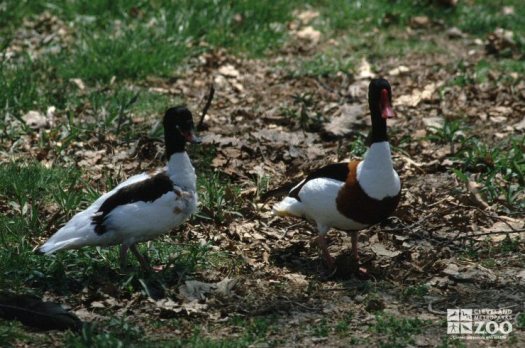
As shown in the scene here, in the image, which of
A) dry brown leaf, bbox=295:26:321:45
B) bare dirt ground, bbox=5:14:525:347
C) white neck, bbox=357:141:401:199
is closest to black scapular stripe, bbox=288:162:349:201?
white neck, bbox=357:141:401:199

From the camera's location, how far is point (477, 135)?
7629 mm

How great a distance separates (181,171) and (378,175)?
1171 mm

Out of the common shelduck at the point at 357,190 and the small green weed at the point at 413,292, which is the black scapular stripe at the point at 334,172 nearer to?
the common shelduck at the point at 357,190

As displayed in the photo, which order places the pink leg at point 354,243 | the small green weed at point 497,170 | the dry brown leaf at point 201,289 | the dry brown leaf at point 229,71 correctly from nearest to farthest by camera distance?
the dry brown leaf at point 201,289
the pink leg at point 354,243
the small green weed at point 497,170
the dry brown leaf at point 229,71

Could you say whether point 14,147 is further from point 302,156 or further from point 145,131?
point 302,156

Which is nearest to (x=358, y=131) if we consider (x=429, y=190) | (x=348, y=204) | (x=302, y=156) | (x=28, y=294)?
(x=302, y=156)

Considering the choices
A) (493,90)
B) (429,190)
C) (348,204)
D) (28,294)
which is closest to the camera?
(28,294)

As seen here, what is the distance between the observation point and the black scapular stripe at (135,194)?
199 inches

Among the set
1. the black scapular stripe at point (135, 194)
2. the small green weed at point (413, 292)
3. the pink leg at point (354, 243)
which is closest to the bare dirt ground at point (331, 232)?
the small green weed at point (413, 292)

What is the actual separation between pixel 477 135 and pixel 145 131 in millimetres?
2839

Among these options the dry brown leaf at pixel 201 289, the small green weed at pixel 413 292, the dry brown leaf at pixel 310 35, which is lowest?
the small green weed at pixel 413 292

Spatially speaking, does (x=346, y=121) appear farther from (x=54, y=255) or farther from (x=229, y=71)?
(x=54, y=255)

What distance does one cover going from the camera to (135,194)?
201 inches

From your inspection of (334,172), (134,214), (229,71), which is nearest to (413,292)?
(334,172)
